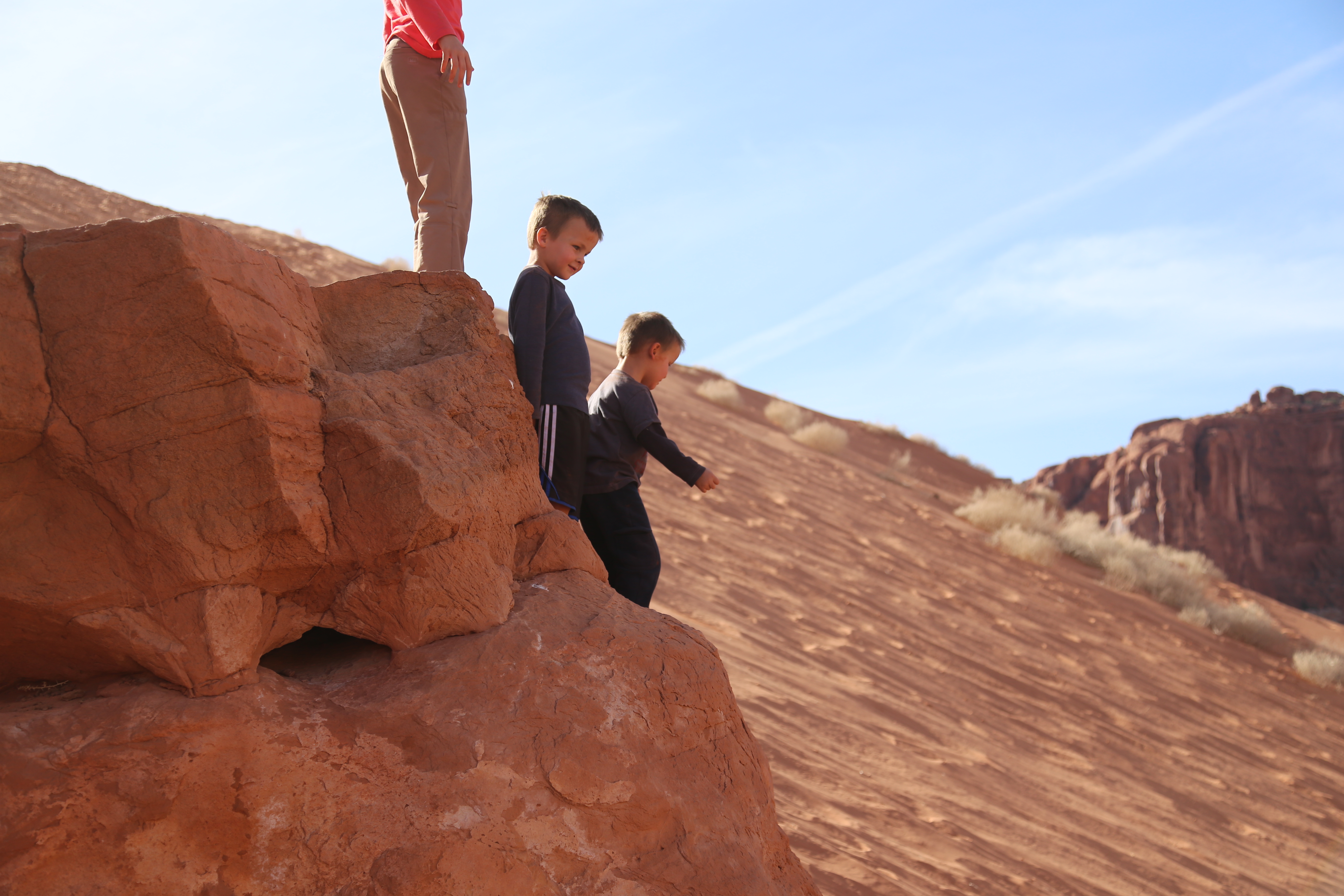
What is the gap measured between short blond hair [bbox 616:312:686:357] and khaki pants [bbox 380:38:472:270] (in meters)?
0.63

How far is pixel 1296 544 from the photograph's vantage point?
125 ft

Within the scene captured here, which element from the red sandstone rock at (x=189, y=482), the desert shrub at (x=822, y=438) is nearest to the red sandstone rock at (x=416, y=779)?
the red sandstone rock at (x=189, y=482)

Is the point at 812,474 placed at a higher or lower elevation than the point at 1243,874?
higher

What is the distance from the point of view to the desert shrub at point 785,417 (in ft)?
67.3

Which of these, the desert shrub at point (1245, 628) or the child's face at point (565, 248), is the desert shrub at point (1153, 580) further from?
the child's face at point (565, 248)

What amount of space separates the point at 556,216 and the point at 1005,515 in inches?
533

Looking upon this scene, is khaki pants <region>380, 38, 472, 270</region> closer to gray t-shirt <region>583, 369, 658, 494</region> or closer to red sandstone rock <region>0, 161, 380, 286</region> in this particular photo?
gray t-shirt <region>583, 369, 658, 494</region>

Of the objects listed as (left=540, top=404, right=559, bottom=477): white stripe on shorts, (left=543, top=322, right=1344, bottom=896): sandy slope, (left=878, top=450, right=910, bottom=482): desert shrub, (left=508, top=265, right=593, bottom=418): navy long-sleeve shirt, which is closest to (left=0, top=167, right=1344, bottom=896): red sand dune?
(left=543, top=322, right=1344, bottom=896): sandy slope

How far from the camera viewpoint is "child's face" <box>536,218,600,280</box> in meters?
2.81

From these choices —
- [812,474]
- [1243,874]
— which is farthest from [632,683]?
[812,474]

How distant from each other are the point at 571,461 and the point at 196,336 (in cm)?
109

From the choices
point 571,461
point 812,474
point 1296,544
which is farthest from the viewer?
point 1296,544

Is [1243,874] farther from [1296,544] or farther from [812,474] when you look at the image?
[1296,544]

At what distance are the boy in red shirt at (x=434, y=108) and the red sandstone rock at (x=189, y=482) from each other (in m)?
1.12
